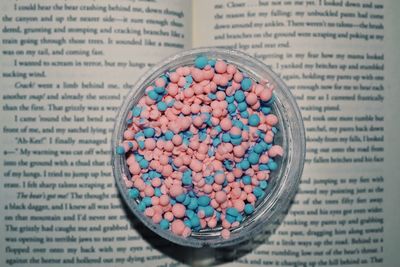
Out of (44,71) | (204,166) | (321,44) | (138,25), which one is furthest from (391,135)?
(44,71)

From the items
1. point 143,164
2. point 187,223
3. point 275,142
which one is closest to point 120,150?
point 143,164

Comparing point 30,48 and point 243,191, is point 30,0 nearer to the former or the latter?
point 30,48

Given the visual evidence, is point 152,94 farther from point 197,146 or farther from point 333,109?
point 333,109

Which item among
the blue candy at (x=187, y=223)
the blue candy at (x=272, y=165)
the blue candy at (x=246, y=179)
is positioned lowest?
the blue candy at (x=187, y=223)

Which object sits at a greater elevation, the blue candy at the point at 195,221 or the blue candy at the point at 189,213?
the blue candy at the point at 189,213

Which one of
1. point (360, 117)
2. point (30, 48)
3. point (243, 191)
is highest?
point (30, 48)

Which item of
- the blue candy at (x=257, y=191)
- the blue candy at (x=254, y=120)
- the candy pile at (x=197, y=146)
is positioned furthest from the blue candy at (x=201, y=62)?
the blue candy at (x=257, y=191)

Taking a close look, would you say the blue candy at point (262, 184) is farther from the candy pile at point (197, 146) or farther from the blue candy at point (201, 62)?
the blue candy at point (201, 62)
